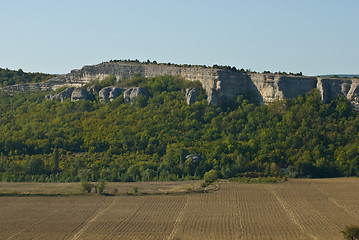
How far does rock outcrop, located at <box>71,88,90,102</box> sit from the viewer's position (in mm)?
69750

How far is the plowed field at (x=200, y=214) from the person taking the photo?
3522 centimetres

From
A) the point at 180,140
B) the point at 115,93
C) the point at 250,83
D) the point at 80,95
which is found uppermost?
the point at 250,83

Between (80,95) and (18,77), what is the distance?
17.9 meters

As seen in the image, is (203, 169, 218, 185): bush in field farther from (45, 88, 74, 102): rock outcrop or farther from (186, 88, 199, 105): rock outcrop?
(45, 88, 74, 102): rock outcrop

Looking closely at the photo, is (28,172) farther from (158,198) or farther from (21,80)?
(21,80)

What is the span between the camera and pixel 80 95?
2749 inches

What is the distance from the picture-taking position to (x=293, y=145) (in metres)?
54.9

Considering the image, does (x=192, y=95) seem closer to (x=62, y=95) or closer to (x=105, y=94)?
(x=105, y=94)

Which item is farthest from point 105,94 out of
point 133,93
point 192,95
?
point 192,95

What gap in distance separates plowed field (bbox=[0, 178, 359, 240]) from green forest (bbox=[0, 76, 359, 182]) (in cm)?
472

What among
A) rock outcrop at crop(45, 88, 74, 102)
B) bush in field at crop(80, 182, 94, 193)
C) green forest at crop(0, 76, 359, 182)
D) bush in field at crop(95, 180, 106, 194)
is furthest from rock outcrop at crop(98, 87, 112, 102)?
bush in field at crop(80, 182, 94, 193)

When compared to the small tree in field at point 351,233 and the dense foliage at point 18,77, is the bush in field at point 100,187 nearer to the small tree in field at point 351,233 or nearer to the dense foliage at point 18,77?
the small tree in field at point 351,233

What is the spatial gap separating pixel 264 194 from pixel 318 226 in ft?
30.2

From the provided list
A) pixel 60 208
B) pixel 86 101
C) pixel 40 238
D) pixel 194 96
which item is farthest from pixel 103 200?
pixel 86 101
